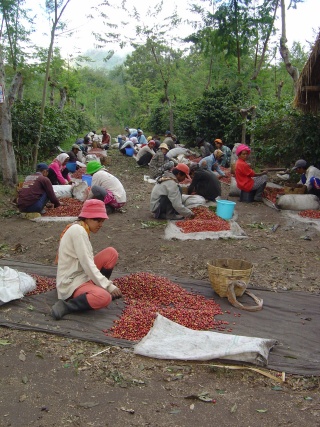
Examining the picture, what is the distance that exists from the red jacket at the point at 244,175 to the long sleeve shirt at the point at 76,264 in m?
5.11

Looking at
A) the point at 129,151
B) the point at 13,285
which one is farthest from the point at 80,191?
the point at 129,151

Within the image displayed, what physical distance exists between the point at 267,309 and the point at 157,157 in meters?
7.65

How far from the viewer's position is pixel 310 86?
8.05m

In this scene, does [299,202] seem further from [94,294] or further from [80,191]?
[94,294]

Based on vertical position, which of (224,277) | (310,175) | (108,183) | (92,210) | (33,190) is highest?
(310,175)

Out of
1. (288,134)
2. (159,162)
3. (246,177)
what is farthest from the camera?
(159,162)

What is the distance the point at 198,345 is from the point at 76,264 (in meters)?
1.25

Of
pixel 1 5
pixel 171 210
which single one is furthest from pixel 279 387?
pixel 1 5

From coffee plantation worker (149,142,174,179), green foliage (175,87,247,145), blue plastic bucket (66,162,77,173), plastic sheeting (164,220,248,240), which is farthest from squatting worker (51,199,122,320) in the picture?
green foliage (175,87,247,145)

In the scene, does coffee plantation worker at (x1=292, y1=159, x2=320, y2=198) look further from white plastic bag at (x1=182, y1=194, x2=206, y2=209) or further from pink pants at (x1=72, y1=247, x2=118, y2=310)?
pink pants at (x1=72, y1=247, x2=118, y2=310)

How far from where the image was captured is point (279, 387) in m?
2.70

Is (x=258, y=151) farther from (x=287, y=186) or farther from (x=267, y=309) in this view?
(x=267, y=309)

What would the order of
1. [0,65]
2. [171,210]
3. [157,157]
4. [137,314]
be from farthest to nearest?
[157,157] < [0,65] < [171,210] < [137,314]

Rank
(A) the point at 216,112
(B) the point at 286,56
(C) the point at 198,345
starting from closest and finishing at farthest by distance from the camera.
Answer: (C) the point at 198,345, (B) the point at 286,56, (A) the point at 216,112
